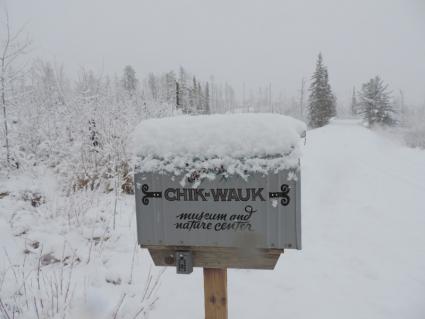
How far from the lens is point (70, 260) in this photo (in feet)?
10.8

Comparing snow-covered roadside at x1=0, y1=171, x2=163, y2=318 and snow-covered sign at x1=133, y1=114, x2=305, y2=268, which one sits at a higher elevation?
snow-covered sign at x1=133, y1=114, x2=305, y2=268

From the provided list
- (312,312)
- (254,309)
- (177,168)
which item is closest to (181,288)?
(254,309)

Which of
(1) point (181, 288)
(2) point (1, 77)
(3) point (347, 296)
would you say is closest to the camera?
(3) point (347, 296)

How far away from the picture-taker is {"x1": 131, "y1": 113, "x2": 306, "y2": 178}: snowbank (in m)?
1.55

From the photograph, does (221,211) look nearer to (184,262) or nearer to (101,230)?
(184,262)

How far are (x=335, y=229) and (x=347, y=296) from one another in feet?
6.31

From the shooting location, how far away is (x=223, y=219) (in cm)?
162

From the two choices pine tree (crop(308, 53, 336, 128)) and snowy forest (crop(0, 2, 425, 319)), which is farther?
pine tree (crop(308, 53, 336, 128))

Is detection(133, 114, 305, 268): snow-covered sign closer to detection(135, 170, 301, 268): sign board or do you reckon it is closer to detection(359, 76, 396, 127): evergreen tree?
detection(135, 170, 301, 268): sign board

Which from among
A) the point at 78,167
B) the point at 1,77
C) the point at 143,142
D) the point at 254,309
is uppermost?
the point at 1,77

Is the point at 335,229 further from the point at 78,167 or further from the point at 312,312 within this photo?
the point at 78,167

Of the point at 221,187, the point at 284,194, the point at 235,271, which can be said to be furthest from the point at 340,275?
the point at 221,187

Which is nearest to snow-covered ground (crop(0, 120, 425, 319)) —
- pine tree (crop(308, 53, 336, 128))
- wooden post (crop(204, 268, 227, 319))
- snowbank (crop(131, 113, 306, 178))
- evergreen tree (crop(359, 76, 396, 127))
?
wooden post (crop(204, 268, 227, 319))

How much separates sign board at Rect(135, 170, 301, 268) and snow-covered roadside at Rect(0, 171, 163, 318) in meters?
0.91
